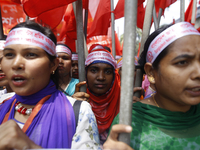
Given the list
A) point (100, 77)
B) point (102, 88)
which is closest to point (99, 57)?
point (100, 77)

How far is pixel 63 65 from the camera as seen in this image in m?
3.53

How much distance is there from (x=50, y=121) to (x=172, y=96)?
951 mm

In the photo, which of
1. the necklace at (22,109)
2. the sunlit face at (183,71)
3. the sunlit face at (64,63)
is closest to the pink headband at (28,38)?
the necklace at (22,109)

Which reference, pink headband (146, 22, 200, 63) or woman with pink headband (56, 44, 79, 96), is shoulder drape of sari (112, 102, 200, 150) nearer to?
pink headband (146, 22, 200, 63)

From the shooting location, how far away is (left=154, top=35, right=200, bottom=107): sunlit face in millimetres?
1102

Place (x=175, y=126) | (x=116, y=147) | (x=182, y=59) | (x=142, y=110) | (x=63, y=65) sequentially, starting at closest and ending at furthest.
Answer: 1. (x=116, y=147)
2. (x=182, y=59)
3. (x=175, y=126)
4. (x=142, y=110)
5. (x=63, y=65)

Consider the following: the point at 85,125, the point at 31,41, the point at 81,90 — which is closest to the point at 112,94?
the point at 81,90

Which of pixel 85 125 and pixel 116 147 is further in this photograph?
pixel 85 125

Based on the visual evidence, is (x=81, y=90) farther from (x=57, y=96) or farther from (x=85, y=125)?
(x=85, y=125)

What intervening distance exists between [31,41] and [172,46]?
1118 millimetres

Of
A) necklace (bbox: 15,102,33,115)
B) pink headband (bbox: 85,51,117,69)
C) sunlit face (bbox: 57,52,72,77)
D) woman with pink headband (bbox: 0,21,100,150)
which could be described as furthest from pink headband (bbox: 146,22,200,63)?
sunlit face (bbox: 57,52,72,77)

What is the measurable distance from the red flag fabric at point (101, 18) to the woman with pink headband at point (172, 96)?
247 cm

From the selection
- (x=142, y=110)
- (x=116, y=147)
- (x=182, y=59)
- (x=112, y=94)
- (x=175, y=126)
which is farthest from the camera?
(x=112, y=94)

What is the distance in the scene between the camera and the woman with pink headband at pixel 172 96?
112 cm
